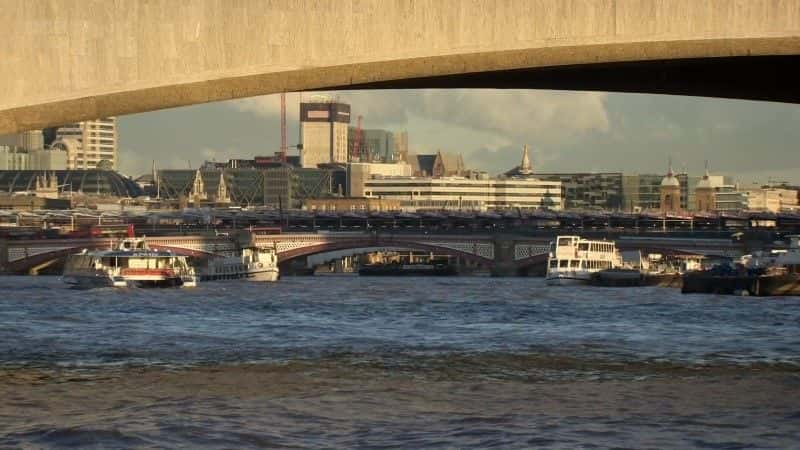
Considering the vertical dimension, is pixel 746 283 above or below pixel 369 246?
below

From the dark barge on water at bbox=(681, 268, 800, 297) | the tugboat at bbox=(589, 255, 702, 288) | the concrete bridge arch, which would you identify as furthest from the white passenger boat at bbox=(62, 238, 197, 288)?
the concrete bridge arch

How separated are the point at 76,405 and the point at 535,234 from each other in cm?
14153

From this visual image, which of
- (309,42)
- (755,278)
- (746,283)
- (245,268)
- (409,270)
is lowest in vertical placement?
(409,270)

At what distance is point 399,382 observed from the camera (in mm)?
31422

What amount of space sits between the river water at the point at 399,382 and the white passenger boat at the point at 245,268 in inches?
2749

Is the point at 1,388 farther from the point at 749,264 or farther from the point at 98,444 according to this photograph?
the point at 749,264

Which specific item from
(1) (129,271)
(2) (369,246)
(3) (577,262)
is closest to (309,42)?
(1) (129,271)

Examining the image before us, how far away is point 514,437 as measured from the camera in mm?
24359

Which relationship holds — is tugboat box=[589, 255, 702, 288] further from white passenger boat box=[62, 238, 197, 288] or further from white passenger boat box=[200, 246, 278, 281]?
white passenger boat box=[200, 246, 278, 281]

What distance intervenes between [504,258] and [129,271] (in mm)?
68011

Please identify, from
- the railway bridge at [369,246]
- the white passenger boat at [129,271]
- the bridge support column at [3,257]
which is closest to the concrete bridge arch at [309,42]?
the white passenger boat at [129,271]

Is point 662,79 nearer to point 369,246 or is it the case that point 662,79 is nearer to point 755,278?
point 755,278

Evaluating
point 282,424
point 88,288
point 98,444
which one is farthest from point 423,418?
point 88,288

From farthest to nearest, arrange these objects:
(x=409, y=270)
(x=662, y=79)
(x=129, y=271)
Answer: (x=409, y=270) < (x=129, y=271) < (x=662, y=79)
